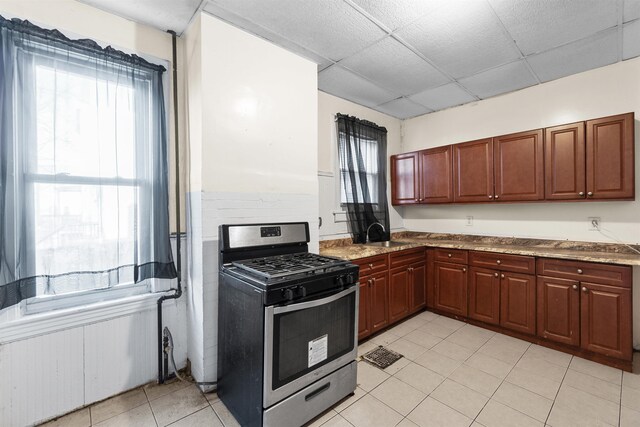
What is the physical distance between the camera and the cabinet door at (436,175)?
146 inches

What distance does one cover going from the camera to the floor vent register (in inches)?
98.3

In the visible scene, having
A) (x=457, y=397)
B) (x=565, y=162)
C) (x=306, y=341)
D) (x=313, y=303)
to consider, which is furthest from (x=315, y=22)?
(x=457, y=397)

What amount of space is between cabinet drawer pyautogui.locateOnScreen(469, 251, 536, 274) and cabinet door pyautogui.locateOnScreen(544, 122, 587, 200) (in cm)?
71

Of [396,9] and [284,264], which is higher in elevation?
→ [396,9]

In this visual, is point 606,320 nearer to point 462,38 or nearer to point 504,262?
point 504,262

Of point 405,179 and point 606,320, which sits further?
point 405,179

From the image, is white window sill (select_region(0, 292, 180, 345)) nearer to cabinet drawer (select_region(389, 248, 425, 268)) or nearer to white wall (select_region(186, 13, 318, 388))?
white wall (select_region(186, 13, 318, 388))

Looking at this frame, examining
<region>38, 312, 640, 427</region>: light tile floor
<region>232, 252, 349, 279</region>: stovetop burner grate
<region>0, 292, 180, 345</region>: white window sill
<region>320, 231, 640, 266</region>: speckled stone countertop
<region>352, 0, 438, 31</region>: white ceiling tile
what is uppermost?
<region>352, 0, 438, 31</region>: white ceiling tile

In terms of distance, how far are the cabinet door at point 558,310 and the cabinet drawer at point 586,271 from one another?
63 millimetres

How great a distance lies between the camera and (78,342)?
6.36 feet

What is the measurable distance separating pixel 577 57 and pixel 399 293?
2.84 metres

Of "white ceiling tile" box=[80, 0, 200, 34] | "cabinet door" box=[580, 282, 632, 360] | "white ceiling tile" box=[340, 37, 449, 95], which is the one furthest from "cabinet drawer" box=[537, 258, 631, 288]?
"white ceiling tile" box=[80, 0, 200, 34]

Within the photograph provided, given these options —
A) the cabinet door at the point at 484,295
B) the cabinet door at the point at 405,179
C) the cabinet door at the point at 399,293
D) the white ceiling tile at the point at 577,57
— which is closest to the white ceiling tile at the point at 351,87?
the cabinet door at the point at 405,179

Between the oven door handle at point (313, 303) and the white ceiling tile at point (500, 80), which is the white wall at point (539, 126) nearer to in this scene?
the white ceiling tile at point (500, 80)
